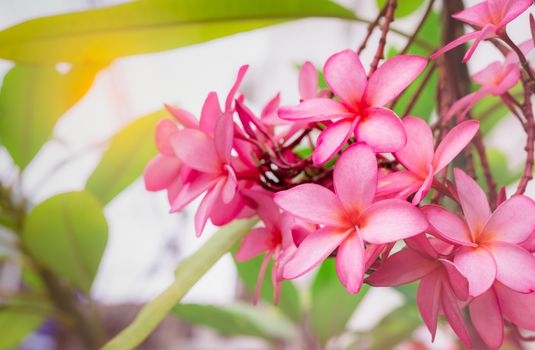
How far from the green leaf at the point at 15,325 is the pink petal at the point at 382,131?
0.60 m

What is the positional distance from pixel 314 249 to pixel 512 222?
9cm

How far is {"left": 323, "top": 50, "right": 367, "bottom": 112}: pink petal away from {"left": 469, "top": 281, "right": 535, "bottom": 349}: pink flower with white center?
112 millimetres

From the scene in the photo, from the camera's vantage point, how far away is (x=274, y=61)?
1.91 metres

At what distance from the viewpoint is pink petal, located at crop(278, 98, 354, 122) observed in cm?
24

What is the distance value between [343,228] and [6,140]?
53cm

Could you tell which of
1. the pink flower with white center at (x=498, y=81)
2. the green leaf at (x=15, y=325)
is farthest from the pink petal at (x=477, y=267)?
the green leaf at (x=15, y=325)

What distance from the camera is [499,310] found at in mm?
231

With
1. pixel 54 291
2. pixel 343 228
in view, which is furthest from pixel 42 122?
pixel 343 228

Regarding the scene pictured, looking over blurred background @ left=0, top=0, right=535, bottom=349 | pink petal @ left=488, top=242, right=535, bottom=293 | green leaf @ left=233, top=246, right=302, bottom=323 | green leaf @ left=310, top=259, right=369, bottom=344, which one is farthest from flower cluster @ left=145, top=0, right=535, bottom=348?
blurred background @ left=0, top=0, right=535, bottom=349

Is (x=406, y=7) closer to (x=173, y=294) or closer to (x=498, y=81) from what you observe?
(x=498, y=81)

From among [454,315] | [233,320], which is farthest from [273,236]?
[233,320]

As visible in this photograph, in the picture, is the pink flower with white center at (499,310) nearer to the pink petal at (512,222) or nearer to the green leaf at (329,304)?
the pink petal at (512,222)

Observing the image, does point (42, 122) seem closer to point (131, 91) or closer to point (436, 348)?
point (436, 348)

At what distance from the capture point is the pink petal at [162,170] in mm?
313
